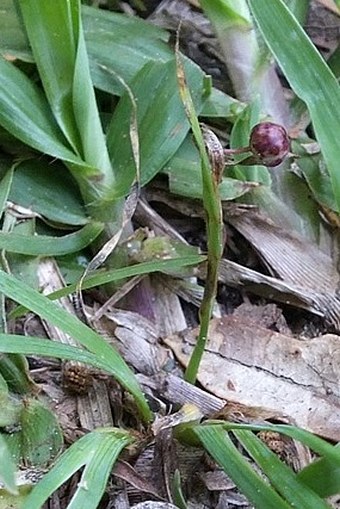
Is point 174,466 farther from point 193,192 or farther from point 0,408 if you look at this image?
point 193,192

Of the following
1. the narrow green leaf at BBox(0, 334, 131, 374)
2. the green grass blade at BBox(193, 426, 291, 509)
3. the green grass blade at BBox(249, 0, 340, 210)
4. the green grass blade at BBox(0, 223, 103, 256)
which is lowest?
the green grass blade at BBox(0, 223, 103, 256)

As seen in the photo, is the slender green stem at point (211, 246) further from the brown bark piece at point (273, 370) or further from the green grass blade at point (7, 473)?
the green grass blade at point (7, 473)

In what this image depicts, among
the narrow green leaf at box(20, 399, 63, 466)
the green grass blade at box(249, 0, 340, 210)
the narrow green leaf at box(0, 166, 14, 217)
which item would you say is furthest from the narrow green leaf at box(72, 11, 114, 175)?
the narrow green leaf at box(20, 399, 63, 466)

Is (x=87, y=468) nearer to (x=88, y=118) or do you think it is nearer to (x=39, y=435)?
(x=39, y=435)

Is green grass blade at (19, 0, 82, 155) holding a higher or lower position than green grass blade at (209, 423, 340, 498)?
higher

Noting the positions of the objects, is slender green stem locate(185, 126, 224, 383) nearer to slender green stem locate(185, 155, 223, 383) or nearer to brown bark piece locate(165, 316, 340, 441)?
slender green stem locate(185, 155, 223, 383)

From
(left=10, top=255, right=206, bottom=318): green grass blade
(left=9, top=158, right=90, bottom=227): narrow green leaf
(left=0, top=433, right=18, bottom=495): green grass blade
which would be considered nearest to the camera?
(left=0, top=433, right=18, bottom=495): green grass blade

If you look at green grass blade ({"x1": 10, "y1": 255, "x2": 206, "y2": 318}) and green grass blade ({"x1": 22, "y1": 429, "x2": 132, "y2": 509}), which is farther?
green grass blade ({"x1": 10, "y1": 255, "x2": 206, "y2": 318})
